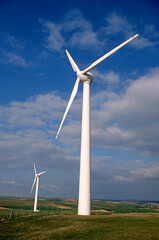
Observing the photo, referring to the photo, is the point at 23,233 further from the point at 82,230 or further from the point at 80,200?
the point at 80,200

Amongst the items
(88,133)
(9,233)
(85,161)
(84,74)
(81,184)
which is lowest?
(9,233)

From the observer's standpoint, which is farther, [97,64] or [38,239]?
[97,64]

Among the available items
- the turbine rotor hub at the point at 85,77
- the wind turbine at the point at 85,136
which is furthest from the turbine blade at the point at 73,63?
the turbine rotor hub at the point at 85,77

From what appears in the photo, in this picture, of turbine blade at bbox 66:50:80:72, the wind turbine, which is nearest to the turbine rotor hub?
the wind turbine

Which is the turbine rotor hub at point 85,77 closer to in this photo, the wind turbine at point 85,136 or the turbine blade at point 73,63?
the wind turbine at point 85,136

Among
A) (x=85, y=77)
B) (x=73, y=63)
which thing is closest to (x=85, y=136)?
(x=85, y=77)

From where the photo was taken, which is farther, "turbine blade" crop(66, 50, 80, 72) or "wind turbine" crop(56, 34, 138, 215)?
"turbine blade" crop(66, 50, 80, 72)

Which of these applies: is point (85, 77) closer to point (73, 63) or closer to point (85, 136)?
point (73, 63)

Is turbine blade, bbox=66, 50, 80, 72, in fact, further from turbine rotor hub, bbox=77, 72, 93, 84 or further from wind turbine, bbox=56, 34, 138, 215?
turbine rotor hub, bbox=77, 72, 93, 84

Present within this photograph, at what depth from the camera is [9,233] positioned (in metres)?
21.7

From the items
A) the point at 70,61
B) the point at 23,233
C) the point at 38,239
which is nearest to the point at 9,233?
the point at 23,233

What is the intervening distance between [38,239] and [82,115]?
21.7 meters

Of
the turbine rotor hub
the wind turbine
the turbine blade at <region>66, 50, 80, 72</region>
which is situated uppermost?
the turbine blade at <region>66, 50, 80, 72</region>

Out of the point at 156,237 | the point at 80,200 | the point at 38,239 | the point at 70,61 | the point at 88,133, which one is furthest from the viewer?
the point at 70,61
